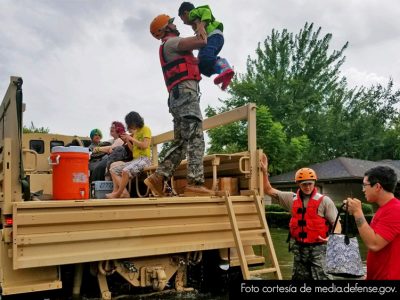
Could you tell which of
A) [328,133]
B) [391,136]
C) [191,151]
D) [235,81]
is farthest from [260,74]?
[191,151]

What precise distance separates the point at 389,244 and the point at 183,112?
8.60 ft

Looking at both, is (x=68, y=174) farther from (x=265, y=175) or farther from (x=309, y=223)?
(x=309, y=223)

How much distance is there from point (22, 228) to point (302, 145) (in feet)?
101

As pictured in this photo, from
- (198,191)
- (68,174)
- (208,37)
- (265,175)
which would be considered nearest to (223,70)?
(208,37)

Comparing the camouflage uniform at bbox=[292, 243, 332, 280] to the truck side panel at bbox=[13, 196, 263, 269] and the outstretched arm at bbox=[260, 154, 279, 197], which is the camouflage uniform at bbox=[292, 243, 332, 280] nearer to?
the truck side panel at bbox=[13, 196, 263, 269]

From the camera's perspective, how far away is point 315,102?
40031mm

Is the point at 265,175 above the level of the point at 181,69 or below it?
below

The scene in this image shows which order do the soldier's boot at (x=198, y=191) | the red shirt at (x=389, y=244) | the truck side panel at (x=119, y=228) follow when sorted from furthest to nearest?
the soldier's boot at (x=198, y=191) → the truck side panel at (x=119, y=228) → the red shirt at (x=389, y=244)

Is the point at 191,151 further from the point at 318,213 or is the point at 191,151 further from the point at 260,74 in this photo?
the point at 260,74

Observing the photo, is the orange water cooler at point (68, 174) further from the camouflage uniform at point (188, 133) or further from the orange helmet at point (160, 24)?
the orange helmet at point (160, 24)

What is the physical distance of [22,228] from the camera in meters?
3.51

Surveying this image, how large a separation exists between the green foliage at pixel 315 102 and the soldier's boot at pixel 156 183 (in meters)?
30.8

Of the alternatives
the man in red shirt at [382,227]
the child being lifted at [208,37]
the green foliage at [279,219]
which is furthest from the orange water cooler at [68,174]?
the green foliage at [279,219]

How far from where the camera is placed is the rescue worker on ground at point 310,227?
4.43 meters
